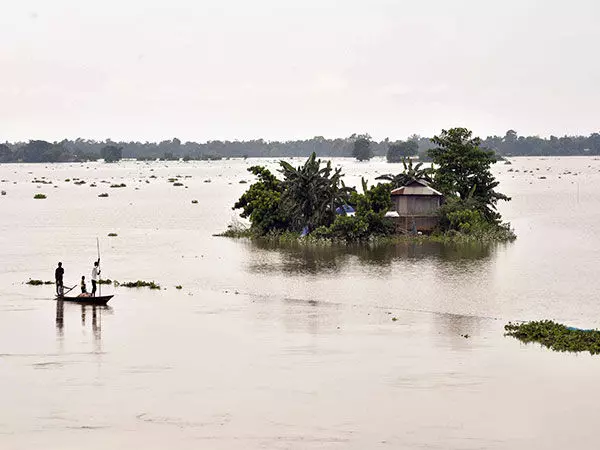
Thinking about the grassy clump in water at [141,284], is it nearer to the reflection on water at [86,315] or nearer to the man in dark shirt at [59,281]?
the man in dark shirt at [59,281]

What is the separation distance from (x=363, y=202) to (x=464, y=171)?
9.51 metres

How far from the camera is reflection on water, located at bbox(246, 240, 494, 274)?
169ft

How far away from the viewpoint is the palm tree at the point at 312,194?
202ft

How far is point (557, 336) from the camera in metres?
30.7

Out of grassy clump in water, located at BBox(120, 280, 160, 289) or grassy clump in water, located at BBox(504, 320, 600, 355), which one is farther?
grassy clump in water, located at BBox(120, 280, 160, 289)

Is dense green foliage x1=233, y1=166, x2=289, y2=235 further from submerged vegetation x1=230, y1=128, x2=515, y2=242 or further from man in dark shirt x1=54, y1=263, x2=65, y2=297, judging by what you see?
man in dark shirt x1=54, y1=263, x2=65, y2=297

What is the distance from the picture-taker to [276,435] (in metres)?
21.9

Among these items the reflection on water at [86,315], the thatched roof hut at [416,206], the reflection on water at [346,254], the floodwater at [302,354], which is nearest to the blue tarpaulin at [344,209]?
the thatched roof hut at [416,206]

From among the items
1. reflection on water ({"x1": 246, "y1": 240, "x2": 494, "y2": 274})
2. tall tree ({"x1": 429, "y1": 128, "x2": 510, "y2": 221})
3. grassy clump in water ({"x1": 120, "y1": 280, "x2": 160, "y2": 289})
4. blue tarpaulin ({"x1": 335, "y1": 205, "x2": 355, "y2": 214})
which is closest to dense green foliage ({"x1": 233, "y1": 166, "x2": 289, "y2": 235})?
reflection on water ({"x1": 246, "y1": 240, "x2": 494, "y2": 274})

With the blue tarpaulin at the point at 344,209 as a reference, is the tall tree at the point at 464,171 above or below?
above

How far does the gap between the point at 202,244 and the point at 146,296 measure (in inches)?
959

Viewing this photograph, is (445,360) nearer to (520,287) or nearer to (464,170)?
(520,287)

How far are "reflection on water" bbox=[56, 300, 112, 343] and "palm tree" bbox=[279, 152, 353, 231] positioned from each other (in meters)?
25.2

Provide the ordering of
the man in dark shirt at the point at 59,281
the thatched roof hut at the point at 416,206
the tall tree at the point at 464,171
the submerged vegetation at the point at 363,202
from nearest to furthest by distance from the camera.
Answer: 1. the man in dark shirt at the point at 59,281
2. the submerged vegetation at the point at 363,202
3. the thatched roof hut at the point at 416,206
4. the tall tree at the point at 464,171
